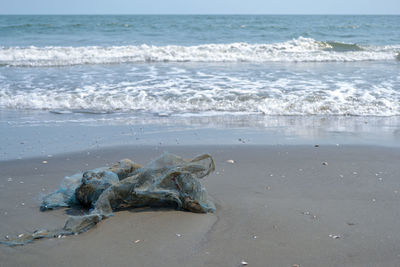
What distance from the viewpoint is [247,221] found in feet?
10.9

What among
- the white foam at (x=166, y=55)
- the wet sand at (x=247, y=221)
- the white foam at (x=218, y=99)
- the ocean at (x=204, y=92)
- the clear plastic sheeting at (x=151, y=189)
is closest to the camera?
the wet sand at (x=247, y=221)

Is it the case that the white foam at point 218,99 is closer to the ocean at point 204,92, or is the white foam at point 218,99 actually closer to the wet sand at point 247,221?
the ocean at point 204,92

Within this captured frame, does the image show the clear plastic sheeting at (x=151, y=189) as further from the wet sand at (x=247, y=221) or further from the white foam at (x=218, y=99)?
the white foam at (x=218, y=99)

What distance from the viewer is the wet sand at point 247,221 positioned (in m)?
2.78

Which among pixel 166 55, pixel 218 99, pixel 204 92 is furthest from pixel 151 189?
pixel 166 55

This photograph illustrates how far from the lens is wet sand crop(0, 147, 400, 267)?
278 centimetres

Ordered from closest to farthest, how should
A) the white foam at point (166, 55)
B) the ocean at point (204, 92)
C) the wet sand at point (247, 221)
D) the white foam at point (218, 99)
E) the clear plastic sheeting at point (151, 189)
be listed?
1. the wet sand at point (247, 221)
2. the clear plastic sheeting at point (151, 189)
3. the ocean at point (204, 92)
4. the white foam at point (218, 99)
5. the white foam at point (166, 55)

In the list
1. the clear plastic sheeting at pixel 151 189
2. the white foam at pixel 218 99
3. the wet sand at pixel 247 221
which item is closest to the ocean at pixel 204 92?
the white foam at pixel 218 99

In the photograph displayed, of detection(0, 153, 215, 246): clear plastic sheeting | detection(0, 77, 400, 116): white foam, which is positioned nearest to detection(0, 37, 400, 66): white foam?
detection(0, 77, 400, 116): white foam

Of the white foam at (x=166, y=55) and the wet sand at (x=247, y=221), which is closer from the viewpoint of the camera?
the wet sand at (x=247, y=221)

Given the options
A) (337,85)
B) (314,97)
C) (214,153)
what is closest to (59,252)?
(214,153)

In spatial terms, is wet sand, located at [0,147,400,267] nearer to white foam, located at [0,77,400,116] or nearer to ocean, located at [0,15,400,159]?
ocean, located at [0,15,400,159]

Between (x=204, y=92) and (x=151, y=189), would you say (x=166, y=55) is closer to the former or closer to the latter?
(x=204, y=92)

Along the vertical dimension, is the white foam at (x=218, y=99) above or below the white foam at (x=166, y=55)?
below
